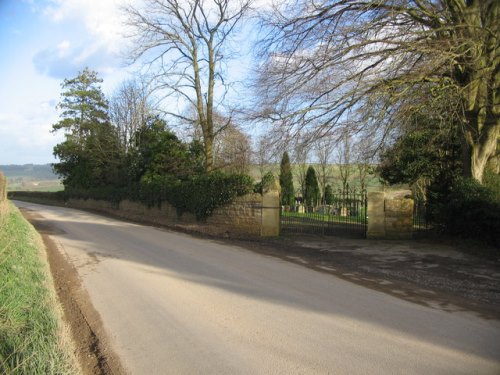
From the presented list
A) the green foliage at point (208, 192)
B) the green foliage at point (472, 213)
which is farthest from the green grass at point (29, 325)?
the green foliage at point (472, 213)

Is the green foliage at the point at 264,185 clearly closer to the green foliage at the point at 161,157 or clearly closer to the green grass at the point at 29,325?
the green grass at the point at 29,325

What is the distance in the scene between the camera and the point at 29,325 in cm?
495

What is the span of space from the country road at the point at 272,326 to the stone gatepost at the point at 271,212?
6447 millimetres

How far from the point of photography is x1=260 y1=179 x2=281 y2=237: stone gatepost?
53.6 feet

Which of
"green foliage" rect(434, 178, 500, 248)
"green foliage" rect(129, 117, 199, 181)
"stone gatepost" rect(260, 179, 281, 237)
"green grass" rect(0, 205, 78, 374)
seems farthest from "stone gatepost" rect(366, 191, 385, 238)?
"green foliage" rect(129, 117, 199, 181)

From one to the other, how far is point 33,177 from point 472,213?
7308cm

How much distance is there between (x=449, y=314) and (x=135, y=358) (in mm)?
4494

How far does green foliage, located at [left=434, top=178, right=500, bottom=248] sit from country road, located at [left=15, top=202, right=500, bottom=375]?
5.79 metres

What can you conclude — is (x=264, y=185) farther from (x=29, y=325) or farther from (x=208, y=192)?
(x=29, y=325)

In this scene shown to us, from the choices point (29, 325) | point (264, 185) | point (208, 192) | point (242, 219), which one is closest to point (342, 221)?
point (264, 185)

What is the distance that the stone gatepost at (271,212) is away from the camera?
53.6ft

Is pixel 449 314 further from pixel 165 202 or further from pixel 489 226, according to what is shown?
pixel 165 202

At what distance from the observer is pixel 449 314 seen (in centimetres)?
628

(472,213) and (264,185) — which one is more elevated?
(264,185)
